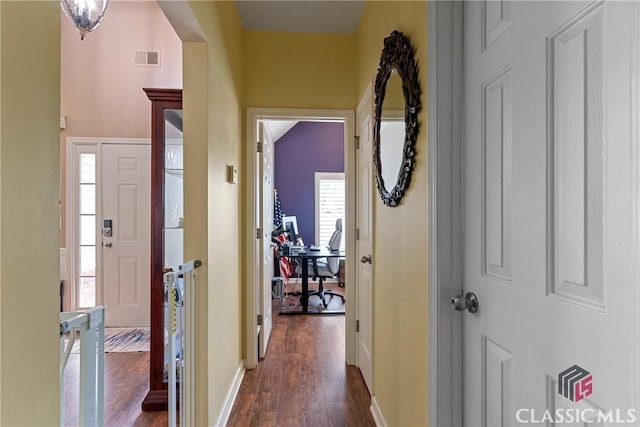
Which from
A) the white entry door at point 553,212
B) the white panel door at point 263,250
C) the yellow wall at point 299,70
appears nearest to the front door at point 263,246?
the white panel door at point 263,250

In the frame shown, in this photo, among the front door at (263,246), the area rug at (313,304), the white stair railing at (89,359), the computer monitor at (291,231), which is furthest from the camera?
the computer monitor at (291,231)

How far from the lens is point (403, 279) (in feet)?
4.92

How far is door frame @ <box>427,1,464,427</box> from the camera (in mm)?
1133

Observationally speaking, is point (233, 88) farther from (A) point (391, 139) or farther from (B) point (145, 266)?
(B) point (145, 266)

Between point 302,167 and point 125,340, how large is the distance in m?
3.96

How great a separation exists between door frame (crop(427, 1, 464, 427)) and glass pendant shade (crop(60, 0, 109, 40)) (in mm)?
1813

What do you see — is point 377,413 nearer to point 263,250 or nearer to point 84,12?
point 263,250

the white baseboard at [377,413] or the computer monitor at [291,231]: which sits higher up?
the computer monitor at [291,231]

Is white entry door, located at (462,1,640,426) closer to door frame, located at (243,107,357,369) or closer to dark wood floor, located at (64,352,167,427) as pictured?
door frame, located at (243,107,357,369)

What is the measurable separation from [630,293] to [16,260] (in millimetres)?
1093

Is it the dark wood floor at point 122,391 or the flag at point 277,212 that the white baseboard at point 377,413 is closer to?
the dark wood floor at point 122,391

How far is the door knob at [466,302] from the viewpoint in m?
1.05

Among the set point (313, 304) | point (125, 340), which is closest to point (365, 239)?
point (313, 304)

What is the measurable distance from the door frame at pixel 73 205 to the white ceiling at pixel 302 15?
1.91 meters
